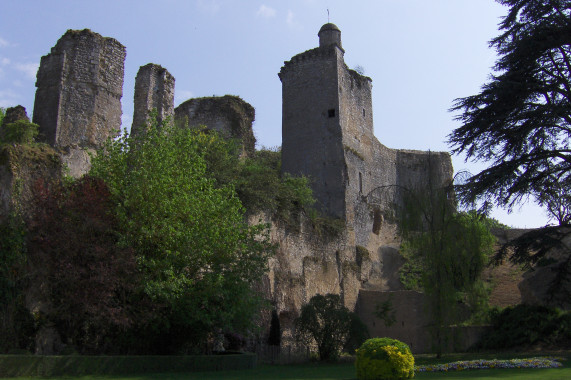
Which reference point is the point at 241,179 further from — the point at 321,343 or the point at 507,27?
the point at 507,27

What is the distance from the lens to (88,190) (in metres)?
13.6

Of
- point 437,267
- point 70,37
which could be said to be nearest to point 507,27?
point 437,267

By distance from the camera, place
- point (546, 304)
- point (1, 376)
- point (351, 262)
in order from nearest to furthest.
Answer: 1. point (1, 376)
2. point (546, 304)
3. point (351, 262)

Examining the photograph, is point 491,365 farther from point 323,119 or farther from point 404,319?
point 323,119

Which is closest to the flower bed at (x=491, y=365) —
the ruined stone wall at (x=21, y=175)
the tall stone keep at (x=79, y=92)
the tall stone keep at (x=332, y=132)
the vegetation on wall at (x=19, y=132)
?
the ruined stone wall at (x=21, y=175)

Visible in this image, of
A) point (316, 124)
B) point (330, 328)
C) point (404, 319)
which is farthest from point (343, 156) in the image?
point (330, 328)

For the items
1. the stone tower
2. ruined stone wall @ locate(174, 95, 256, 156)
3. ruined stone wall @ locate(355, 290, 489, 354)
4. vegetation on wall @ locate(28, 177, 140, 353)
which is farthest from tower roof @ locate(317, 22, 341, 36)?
vegetation on wall @ locate(28, 177, 140, 353)

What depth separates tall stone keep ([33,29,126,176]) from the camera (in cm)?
1764

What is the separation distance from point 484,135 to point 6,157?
13.2m

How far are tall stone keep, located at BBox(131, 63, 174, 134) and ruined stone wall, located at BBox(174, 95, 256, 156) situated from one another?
15.7ft

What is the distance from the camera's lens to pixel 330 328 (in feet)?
63.7

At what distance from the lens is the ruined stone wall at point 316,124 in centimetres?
3183

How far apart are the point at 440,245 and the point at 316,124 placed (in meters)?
16.5

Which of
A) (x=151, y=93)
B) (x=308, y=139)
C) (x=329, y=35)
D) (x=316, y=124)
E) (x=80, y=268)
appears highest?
(x=329, y=35)
